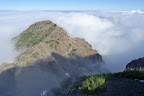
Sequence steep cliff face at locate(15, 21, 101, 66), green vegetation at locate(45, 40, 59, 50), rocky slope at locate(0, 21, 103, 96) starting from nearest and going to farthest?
rocky slope at locate(0, 21, 103, 96), steep cliff face at locate(15, 21, 101, 66), green vegetation at locate(45, 40, 59, 50)

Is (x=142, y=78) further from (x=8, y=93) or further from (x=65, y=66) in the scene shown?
(x=65, y=66)

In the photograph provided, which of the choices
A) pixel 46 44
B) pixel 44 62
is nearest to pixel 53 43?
pixel 46 44

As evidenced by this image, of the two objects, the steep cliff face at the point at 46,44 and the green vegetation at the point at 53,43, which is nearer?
the steep cliff face at the point at 46,44

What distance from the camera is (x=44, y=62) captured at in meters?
45.9

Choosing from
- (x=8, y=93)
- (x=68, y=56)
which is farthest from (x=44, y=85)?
(x=68, y=56)

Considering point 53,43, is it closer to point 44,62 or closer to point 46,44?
point 46,44

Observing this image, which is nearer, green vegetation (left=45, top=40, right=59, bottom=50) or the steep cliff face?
the steep cliff face

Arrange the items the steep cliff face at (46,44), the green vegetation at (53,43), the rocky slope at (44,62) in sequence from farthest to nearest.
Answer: the green vegetation at (53,43), the steep cliff face at (46,44), the rocky slope at (44,62)

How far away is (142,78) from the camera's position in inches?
349

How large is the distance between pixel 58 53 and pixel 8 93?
71.9ft

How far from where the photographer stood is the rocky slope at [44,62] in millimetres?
37125

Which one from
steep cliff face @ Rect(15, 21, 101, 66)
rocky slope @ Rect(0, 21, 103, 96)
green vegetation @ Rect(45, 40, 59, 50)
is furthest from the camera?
green vegetation @ Rect(45, 40, 59, 50)

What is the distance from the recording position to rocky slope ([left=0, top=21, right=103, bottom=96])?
122 feet

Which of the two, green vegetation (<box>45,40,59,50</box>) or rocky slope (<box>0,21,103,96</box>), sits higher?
green vegetation (<box>45,40,59,50</box>)
